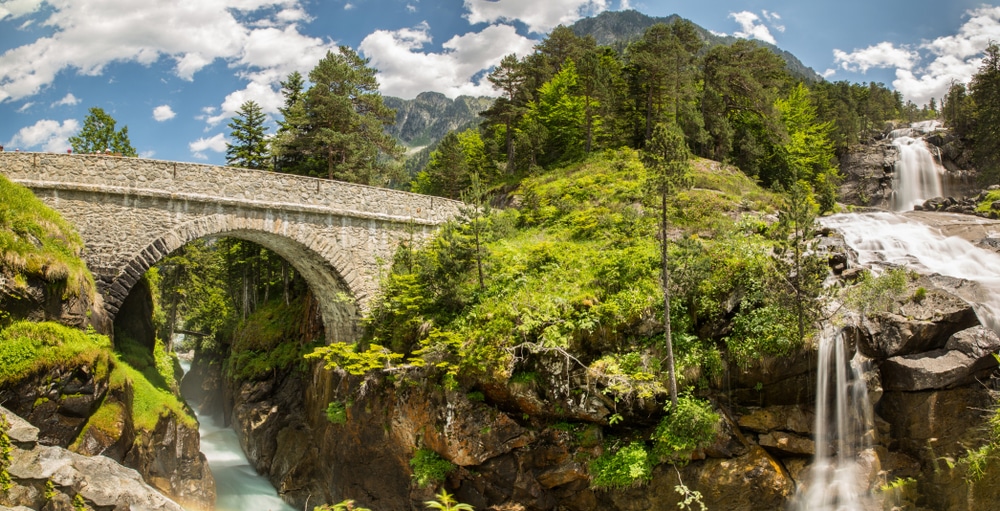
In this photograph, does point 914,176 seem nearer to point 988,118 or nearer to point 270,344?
point 988,118

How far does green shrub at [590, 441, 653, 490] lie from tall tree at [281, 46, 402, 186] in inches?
700

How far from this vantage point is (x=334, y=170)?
27.1 m

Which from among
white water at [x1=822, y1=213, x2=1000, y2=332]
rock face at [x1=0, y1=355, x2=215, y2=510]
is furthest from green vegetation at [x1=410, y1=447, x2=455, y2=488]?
white water at [x1=822, y1=213, x2=1000, y2=332]

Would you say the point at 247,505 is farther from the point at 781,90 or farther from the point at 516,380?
the point at 781,90

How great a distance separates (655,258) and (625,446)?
548 cm

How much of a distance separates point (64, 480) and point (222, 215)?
341 inches

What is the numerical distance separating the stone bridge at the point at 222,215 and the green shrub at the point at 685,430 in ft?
36.2

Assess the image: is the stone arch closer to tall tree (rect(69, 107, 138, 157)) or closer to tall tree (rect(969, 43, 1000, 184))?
tall tree (rect(69, 107, 138, 157))

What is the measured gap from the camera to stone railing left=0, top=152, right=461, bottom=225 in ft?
52.2

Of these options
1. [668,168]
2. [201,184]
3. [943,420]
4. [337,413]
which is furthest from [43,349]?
[943,420]

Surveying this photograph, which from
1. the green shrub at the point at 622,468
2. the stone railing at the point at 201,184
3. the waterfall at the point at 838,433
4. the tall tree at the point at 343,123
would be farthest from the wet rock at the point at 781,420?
the tall tree at the point at 343,123

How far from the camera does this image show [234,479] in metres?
22.2

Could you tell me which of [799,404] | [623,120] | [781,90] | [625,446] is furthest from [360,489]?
[781,90]

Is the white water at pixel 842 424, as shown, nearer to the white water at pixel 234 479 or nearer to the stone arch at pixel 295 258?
the stone arch at pixel 295 258
